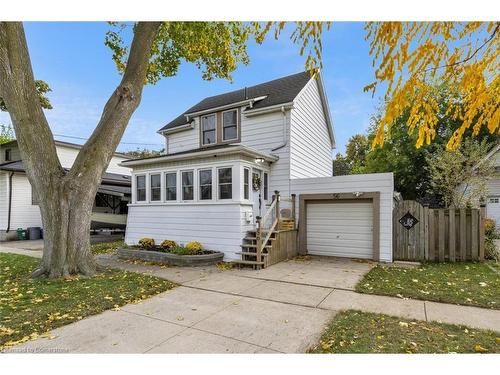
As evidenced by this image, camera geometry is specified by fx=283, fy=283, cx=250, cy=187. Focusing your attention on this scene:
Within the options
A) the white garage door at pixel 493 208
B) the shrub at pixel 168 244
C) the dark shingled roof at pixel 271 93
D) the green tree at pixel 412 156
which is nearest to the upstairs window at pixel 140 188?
the shrub at pixel 168 244

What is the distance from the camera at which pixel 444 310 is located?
412 centimetres

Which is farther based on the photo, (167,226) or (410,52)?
(167,226)

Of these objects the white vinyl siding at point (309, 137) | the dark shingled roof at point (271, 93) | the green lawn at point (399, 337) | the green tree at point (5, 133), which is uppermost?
the green tree at point (5, 133)

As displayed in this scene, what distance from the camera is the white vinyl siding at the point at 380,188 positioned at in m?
8.01

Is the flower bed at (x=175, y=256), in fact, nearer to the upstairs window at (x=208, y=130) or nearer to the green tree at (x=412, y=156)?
the upstairs window at (x=208, y=130)

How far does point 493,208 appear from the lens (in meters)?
13.4

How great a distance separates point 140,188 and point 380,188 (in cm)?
810

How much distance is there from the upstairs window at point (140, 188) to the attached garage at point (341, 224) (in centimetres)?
564

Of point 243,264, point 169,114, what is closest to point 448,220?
point 243,264

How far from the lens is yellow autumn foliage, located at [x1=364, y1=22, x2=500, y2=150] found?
296 cm

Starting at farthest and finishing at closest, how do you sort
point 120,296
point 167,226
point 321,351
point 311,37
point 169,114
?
point 169,114 < point 167,226 < point 120,296 < point 311,37 < point 321,351

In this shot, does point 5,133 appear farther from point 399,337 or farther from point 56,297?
point 399,337
